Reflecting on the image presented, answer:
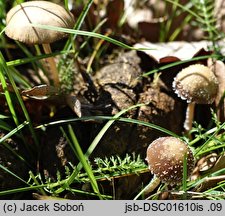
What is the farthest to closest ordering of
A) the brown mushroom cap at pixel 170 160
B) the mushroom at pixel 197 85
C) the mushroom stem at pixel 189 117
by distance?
the mushroom stem at pixel 189 117 < the mushroom at pixel 197 85 < the brown mushroom cap at pixel 170 160

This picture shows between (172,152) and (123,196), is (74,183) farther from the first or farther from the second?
(172,152)

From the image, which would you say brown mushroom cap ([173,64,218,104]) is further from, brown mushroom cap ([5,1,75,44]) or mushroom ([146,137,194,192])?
brown mushroom cap ([5,1,75,44])

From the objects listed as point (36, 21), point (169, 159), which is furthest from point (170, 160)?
point (36, 21)

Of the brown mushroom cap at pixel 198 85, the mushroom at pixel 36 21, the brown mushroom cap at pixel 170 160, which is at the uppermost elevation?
the mushroom at pixel 36 21

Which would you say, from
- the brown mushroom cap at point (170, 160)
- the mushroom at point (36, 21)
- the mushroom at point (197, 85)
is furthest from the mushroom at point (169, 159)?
the mushroom at point (36, 21)

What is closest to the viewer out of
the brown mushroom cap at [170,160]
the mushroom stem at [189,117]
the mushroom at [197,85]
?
the brown mushroom cap at [170,160]

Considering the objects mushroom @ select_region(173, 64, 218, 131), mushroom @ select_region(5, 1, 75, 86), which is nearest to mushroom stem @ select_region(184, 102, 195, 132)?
mushroom @ select_region(173, 64, 218, 131)

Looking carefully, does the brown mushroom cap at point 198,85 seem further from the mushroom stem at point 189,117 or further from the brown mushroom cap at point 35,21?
the brown mushroom cap at point 35,21
